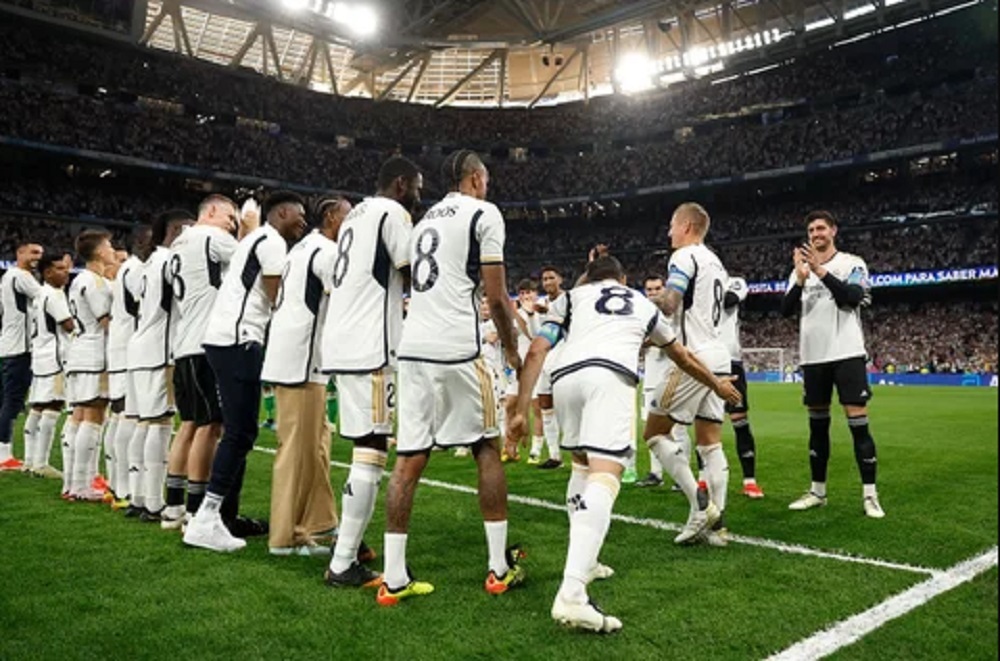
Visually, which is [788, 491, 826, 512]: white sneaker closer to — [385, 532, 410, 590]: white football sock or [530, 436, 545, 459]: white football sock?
[530, 436, 545, 459]: white football sock

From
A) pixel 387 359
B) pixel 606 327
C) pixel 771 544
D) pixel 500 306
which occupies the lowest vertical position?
pixel 771 544

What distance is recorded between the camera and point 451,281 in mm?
4250

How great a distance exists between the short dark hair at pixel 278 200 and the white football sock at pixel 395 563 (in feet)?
9.02

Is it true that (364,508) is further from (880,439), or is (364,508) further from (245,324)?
(880,439)

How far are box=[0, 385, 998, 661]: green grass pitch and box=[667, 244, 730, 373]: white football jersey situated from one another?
1.37 meters

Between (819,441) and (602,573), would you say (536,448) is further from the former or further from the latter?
(602,573)

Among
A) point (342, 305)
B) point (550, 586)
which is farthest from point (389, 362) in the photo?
point (550, 586)

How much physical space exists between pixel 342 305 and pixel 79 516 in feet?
11.3

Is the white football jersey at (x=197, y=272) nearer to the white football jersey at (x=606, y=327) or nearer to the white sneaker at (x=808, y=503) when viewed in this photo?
the white football jersey at (x=606, y=327)

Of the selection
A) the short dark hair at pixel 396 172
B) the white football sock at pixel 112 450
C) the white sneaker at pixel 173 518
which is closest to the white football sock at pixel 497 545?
the short dark hair at pixel 396 172

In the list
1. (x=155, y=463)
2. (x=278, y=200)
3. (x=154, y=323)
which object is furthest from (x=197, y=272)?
(x=155, y=463)

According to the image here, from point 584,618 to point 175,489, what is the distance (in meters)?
3.71

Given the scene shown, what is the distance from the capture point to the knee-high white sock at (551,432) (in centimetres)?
912

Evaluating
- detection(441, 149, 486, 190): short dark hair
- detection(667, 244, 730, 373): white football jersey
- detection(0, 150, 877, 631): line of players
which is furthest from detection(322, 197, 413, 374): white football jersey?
detection(667, 244, 730, 373): white football jersey
